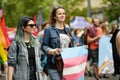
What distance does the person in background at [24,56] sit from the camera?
239 inches

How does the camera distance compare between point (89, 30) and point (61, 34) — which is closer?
point (61, 34)

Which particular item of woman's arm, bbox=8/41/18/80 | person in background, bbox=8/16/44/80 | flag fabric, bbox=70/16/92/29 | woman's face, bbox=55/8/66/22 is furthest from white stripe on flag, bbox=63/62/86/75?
flag fabric, bbox=70/16/92/29

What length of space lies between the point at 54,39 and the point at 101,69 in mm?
5554

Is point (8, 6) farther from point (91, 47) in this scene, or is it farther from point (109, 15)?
point (91, 47)

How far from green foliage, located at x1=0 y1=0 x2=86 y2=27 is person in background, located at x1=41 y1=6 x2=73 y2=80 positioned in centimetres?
3525

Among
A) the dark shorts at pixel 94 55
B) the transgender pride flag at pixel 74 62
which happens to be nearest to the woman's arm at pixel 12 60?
the transgender pride flag at pixel 74 62

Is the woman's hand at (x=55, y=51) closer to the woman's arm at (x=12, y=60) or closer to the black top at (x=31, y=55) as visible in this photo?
the black top at (x=31, y=55)

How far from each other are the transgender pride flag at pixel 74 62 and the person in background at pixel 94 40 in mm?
5639

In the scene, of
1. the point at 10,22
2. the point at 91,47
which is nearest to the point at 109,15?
the point at 10,22

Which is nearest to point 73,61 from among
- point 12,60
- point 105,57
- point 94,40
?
point 12,60

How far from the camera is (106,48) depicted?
1207 centimetres

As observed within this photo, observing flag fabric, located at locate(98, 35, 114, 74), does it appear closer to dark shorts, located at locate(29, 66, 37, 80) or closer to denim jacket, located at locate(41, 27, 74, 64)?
denim jacket, located at locate(41, 27, 74, 64)

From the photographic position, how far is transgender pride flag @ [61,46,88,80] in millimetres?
6531

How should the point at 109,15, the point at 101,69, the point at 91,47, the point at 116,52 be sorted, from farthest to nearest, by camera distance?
the point at 109,15 → the point at 91,47 → the point at 101,69 → the point at 116,52
